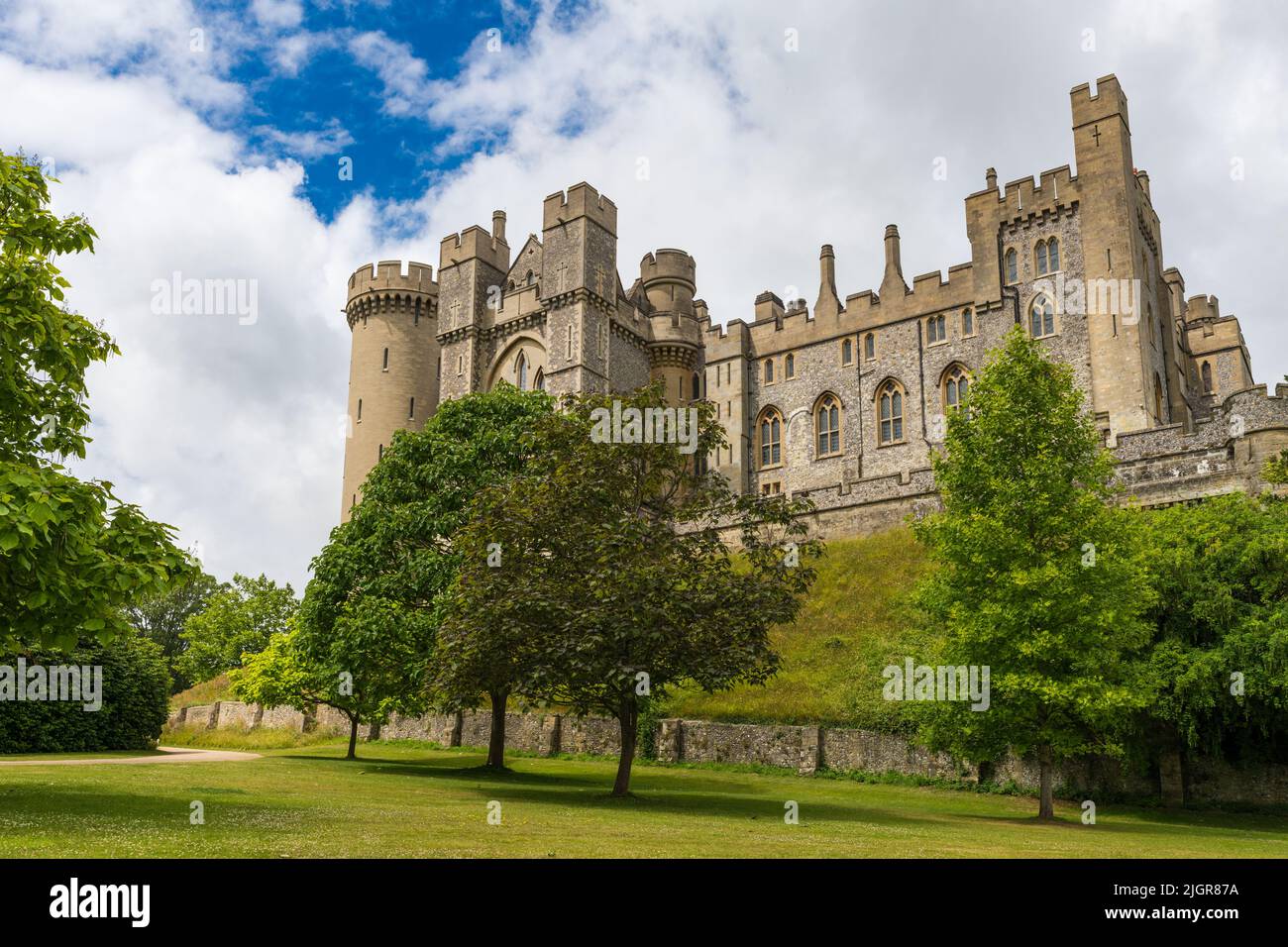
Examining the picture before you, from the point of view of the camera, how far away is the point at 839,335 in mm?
56562

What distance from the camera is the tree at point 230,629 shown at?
66.1 metres

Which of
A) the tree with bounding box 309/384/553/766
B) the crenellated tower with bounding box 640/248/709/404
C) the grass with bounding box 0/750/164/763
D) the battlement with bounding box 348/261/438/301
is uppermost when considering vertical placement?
the battlement with bounding box 348/261/438/301

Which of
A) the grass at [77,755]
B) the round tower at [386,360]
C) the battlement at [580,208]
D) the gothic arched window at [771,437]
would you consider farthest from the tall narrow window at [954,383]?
the grass at [77,755]

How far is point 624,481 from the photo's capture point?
2222 cm

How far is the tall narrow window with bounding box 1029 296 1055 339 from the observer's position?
47.8 meters

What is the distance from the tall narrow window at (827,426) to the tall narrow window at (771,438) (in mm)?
2304

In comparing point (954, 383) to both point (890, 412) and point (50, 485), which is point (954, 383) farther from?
point (50, 485)

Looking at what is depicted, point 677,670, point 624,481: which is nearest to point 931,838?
point 677,670

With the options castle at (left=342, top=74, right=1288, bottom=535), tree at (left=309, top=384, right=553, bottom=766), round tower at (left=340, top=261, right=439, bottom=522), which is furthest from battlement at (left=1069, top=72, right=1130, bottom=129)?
round tower at (left=340, top=261, right=439, bottom=522)

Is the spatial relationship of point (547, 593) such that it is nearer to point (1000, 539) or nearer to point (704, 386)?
point (1000, 539)

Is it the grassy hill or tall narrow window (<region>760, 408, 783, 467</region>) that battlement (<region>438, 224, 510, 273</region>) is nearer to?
tall narrow window (<region>760, 408, 783, 467</region>)

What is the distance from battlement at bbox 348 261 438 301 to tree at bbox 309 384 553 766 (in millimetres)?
34683

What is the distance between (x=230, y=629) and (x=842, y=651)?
1880 inches
